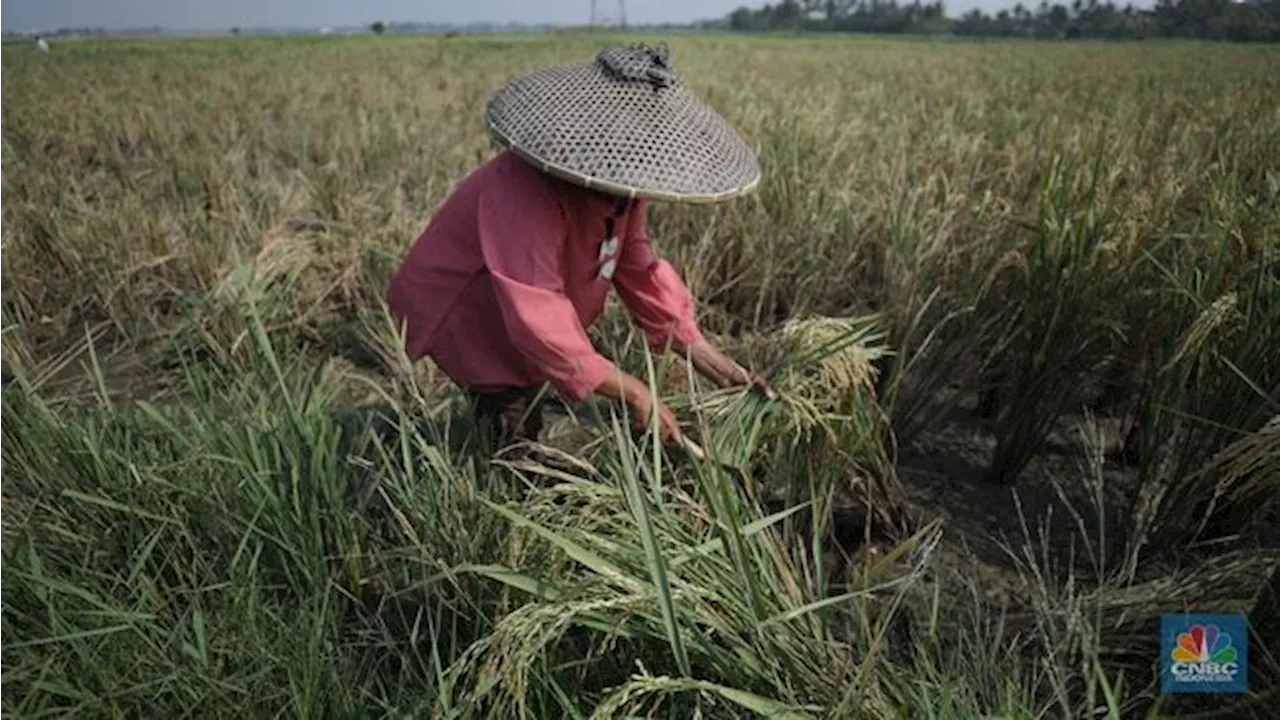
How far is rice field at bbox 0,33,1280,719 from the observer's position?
920 millimetres

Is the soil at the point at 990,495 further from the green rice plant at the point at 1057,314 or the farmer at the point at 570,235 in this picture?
the farmer at the point at 570,235

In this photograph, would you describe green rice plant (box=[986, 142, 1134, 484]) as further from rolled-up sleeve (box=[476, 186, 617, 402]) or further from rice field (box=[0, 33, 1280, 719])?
rolled-up sleeve (box=[476, 186, 617, 402])

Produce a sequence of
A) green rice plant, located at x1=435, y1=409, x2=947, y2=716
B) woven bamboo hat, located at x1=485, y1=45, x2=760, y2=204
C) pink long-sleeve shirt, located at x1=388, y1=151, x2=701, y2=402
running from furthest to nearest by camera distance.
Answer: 1. pink long-sleeve shirt, located at x1=388, y1=151, x2=701, y2=402
2. woven bamboo hat, located at x1=485, y1=45, x2=760, y2=204
3. green rice plant, located at x1=435, y1=409, x2=947, y2=716

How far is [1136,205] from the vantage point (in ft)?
5.99

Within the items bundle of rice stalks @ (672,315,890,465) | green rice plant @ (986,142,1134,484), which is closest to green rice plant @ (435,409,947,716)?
bundle of rice stalks @ (672,315,890,465)

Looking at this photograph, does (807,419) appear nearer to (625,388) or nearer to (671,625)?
(625,388)

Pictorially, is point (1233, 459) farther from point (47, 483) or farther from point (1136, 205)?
point (47, 483)

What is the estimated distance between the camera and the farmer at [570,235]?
114cm

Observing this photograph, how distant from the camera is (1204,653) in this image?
101 centimetres

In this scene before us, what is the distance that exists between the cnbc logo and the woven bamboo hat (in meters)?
0.87

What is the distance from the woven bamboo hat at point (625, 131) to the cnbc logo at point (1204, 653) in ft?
2.84

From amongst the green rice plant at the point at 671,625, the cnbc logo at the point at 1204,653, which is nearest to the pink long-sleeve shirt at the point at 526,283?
the green rice plant at the point at 671,625

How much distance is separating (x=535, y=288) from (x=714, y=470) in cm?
50

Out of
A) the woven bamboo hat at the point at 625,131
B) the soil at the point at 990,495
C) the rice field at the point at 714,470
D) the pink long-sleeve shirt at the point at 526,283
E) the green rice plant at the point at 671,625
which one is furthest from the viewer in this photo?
the soil at the point at 990,495
